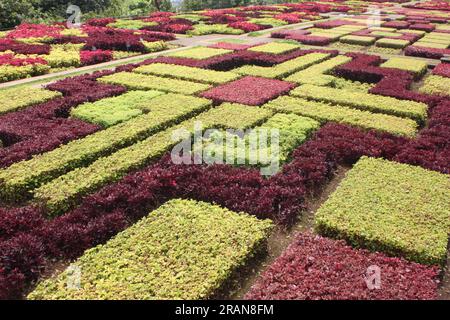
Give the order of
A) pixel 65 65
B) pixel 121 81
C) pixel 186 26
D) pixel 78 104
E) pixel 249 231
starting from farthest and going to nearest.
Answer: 1. pixel 186 26
2. pixel 65 65
3. pixel 121 81
4. pixel 78 104
5. pixel 249 231

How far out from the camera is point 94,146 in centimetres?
1090

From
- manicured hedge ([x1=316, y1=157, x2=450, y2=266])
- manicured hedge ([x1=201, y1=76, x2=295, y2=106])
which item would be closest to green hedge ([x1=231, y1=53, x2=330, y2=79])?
manicured hedge ([x1=201, y1=76, x2=295, y2=106])

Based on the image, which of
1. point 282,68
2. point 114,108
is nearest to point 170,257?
point 114,108

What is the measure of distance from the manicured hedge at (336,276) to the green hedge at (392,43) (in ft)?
76.9

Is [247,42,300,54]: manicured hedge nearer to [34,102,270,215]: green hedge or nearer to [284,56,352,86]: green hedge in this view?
[284,56,352,86]: green hedge

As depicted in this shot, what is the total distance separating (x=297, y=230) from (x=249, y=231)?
1255mm

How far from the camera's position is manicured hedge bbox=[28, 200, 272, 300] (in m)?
6.20

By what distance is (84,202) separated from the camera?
8602 mm

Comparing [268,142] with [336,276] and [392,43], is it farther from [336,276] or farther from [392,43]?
[392,43]

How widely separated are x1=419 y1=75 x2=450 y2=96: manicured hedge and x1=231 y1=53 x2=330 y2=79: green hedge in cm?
560

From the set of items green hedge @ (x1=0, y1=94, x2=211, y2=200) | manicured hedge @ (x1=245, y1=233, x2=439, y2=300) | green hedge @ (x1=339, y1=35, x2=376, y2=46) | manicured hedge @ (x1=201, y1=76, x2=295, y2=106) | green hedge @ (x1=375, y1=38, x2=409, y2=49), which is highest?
green hedge @ (x1=339, y1=35, x2=376, y2=46)

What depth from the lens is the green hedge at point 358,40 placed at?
27969 mm

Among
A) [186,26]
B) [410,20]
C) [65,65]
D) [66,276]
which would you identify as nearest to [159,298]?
[66,276]
